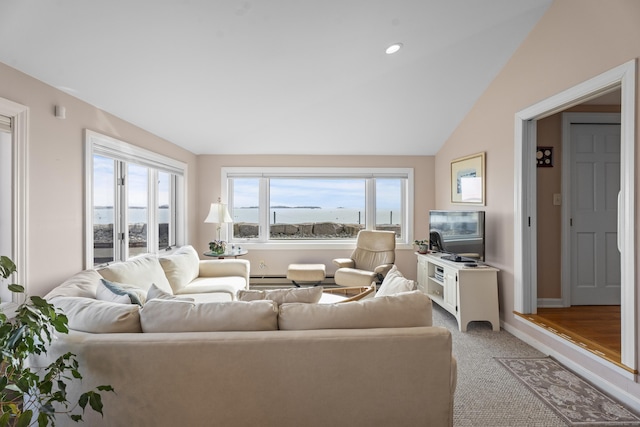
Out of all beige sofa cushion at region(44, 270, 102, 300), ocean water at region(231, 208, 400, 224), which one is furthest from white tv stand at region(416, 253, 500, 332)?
beige sofa cushion at region(44, 270, 102, 300)

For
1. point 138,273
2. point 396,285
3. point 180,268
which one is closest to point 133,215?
point 180,268

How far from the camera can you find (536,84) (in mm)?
3092

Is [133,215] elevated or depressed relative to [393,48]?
depressed

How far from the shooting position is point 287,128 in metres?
4.61

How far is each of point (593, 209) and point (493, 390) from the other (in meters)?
2.69

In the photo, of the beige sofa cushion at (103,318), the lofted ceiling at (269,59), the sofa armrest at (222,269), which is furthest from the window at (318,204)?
the beige sofa cushion at (103,318)

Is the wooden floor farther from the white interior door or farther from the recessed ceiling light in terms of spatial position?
the recessed ceiling light

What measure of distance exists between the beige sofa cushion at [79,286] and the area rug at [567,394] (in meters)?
3.19

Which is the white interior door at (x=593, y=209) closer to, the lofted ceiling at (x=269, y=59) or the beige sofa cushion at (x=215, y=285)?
the lofted ceiling at (x=269, y=59)

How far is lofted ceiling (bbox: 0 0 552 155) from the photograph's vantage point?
2.15 meters

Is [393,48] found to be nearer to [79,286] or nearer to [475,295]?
[475,295]

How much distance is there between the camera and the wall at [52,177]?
7.27ft

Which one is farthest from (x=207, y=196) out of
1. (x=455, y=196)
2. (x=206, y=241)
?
(x=455, y=196)

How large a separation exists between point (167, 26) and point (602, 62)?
3108 mm
